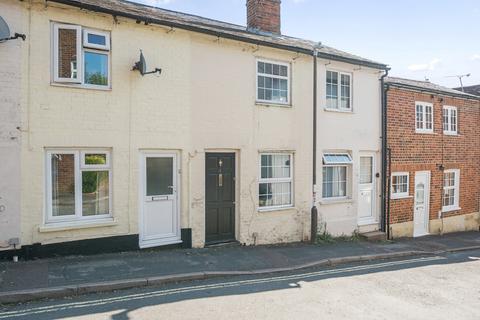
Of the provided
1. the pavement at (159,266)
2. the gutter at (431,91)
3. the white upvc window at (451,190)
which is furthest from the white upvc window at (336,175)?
the white upvc window at (451,190)

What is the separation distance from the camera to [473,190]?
17.1 metres

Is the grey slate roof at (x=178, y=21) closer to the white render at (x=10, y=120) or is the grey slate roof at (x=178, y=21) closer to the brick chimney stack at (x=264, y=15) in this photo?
the brick chimney stack at (x=264, y=15)

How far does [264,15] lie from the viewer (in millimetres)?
13398

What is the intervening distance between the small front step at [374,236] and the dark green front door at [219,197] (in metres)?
4.76

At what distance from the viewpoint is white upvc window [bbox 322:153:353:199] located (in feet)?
40.3

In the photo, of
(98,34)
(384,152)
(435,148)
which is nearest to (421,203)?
(435,148)

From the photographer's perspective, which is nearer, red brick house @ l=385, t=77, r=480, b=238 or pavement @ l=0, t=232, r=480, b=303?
pavement @ l=0, t=232, r=480, b=303

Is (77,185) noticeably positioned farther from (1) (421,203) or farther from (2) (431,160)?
(2) (431,160)

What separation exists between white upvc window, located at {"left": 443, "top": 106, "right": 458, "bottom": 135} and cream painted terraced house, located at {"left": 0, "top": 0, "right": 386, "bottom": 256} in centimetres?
456

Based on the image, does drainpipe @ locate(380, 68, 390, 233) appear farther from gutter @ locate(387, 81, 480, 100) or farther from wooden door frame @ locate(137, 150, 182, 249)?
wooden door frame @ locate(137, 150, 182, 249)

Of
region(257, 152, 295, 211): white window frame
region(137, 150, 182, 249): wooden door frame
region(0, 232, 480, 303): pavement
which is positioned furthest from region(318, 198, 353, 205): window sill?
region(137, 150, 182, 249): wooden door frame

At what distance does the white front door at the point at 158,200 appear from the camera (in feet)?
29.9

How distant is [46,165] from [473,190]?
16.4m

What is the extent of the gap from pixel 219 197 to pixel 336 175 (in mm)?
4302
